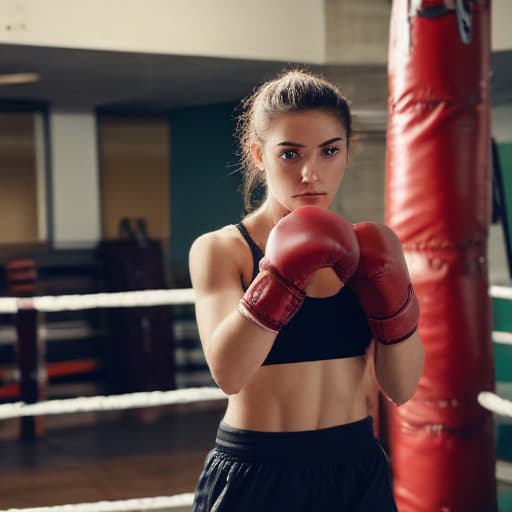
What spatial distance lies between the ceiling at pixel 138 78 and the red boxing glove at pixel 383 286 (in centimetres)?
221

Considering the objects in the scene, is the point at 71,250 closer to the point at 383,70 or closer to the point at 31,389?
the point at 31,389

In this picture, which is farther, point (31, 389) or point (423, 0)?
point (31, 389)

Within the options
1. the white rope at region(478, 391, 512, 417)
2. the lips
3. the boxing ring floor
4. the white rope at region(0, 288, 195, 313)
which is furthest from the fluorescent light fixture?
the lips

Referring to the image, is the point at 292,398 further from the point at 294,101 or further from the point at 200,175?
the point at 200,175

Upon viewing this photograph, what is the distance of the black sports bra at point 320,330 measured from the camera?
3.09 feet

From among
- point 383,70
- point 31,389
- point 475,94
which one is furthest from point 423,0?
point 31,389

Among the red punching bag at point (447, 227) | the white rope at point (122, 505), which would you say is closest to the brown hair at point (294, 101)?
the red punching bag at point (447, 227)

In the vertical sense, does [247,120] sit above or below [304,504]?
above

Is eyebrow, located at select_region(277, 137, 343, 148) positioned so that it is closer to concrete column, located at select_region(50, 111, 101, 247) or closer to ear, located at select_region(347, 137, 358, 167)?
ear, located at select_region(347, 137, 358, 167)

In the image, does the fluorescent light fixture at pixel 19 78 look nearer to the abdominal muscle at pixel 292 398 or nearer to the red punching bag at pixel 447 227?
the red punching bag at pixel 447 227

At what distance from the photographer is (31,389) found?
370cm

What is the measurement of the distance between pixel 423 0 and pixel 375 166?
4.86 ft

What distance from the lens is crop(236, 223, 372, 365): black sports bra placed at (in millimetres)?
942

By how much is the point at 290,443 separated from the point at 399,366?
0.16 m
